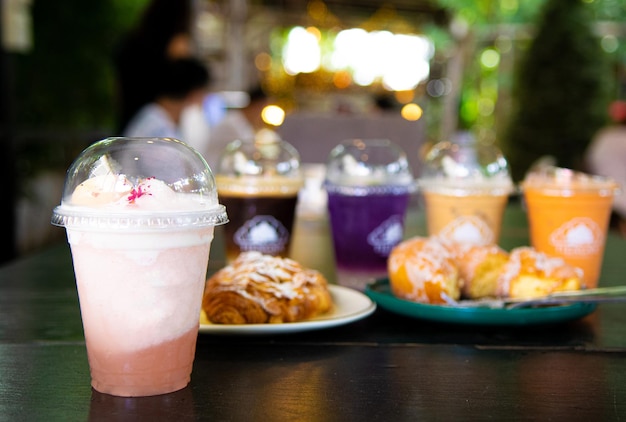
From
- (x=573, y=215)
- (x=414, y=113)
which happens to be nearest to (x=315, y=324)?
(x=573, y=215)

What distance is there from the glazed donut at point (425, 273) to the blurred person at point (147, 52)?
3005 mm

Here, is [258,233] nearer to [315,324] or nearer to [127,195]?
[315,324]

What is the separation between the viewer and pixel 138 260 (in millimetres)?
691

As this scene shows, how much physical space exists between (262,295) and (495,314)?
303 mm

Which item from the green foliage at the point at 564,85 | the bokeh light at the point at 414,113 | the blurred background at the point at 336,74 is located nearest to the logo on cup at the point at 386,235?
the blurred background at the point at 336,74

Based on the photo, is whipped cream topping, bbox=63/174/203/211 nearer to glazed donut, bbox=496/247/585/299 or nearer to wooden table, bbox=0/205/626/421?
wooden table, bbox=0/205/626/421

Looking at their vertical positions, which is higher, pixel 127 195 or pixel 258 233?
pixel 127 195

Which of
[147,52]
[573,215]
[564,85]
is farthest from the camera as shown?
[564,85]

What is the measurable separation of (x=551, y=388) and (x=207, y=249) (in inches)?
14.9

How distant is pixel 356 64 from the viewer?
44.5 ft

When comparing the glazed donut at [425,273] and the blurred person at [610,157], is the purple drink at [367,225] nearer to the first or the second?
the glazed donut at [425,273]

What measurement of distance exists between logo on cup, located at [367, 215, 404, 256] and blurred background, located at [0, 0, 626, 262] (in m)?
2.24

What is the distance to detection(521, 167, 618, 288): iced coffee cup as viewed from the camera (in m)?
1.16

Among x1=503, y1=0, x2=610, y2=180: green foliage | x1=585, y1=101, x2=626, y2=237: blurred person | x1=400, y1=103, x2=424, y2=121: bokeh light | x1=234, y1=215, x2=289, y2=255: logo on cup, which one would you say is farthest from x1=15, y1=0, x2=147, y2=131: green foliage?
x1=503, y1=0, x2=610, y2=180: green foliage
